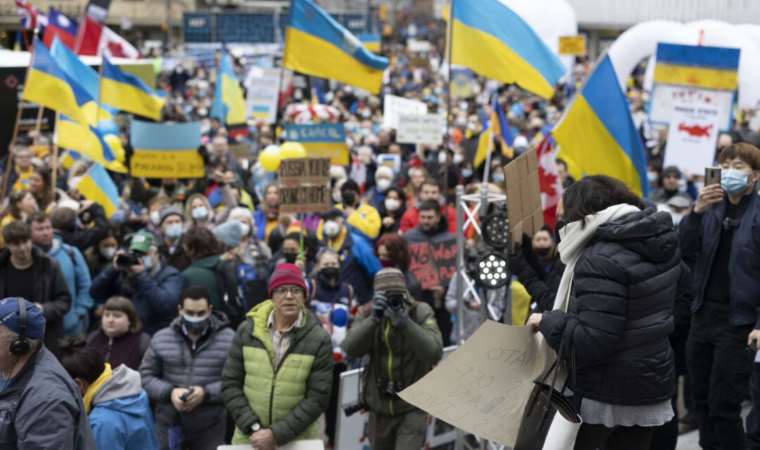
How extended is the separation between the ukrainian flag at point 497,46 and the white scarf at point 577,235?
13.3ft

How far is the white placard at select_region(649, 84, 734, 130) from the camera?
10.3 metres

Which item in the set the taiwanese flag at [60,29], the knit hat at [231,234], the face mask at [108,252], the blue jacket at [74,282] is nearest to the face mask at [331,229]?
the knit hat at [231,234]

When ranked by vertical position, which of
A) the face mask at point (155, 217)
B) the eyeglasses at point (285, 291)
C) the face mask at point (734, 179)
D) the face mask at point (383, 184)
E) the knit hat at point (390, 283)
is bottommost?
the face mask at point (155, 217)

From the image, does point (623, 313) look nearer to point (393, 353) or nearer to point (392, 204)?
point (393, 353)

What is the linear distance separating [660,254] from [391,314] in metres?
1.92

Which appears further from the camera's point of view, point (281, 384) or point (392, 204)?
point (392, 204)

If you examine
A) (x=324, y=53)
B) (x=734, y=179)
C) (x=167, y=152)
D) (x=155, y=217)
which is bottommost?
(x=155, y=217)

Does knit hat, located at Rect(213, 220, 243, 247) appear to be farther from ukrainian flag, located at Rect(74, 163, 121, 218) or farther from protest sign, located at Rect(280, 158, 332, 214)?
ukrainian flag, located at Rect(74, 163, 121, 218)

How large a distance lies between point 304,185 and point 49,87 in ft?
13.0

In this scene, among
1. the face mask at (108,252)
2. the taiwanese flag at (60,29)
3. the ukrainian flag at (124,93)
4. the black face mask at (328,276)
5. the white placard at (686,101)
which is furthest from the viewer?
the taiwanese flag at (60,29)

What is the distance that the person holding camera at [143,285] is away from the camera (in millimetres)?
7348

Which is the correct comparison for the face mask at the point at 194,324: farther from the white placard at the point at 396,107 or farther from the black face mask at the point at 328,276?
the white placard at the point at 396,107

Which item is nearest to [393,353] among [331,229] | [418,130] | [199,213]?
[331,229]

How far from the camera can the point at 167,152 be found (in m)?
12.0
